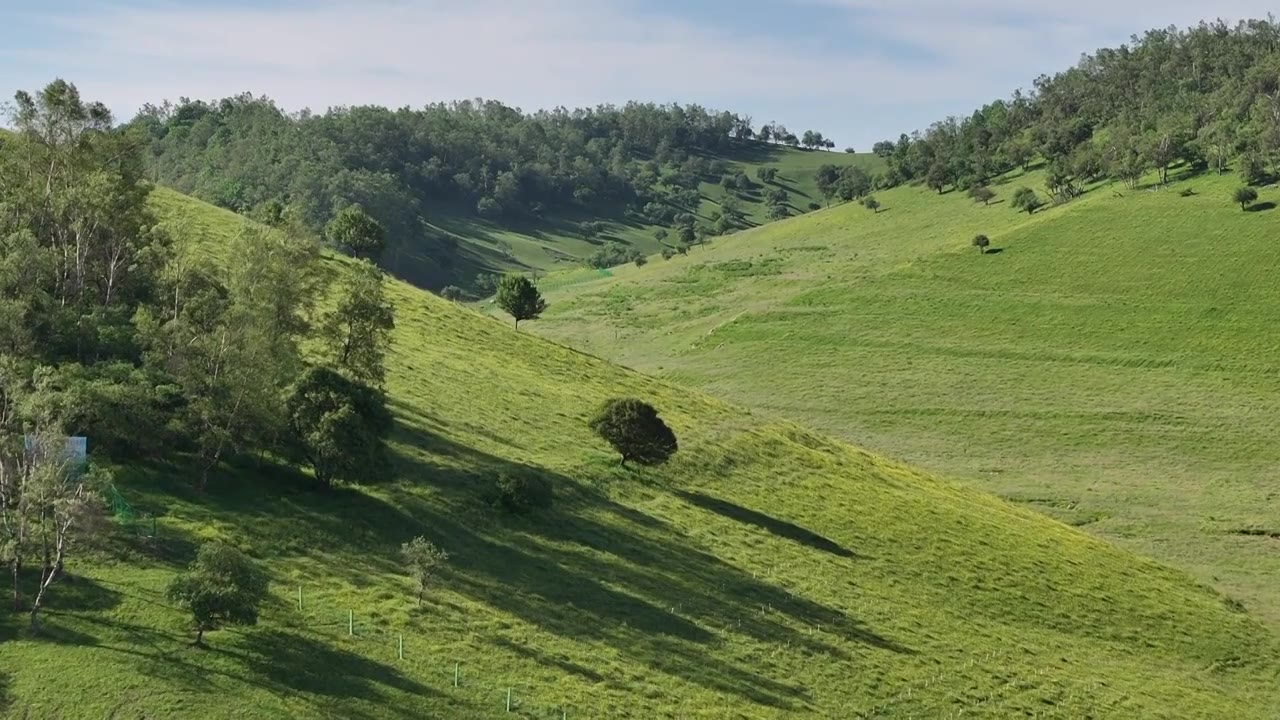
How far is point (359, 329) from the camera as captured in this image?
5712 cm

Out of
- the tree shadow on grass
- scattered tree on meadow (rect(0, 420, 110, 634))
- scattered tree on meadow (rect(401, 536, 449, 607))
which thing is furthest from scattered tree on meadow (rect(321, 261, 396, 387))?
the tree shadow on grass

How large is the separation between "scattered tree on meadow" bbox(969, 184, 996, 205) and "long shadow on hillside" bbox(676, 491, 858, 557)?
12511cm

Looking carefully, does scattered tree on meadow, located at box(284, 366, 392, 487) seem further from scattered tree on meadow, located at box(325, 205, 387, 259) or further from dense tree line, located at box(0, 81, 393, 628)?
scattered tree on meadow, located at box(325, 205, 387, 259)

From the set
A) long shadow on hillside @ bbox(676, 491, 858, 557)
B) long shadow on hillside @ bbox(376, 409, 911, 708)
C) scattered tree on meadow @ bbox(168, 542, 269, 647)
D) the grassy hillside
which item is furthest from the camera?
the grassy hillside

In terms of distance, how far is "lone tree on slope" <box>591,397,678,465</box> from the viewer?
62094 millimetres

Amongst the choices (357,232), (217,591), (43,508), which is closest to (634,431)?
(217,591)

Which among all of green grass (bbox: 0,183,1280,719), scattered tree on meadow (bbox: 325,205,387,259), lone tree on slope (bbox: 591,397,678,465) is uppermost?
scattered tree on meadow (bbox: 325,205,387,259)

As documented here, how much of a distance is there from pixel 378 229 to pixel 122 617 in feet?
232

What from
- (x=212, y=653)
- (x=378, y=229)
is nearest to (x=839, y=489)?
(x=212, y=653)

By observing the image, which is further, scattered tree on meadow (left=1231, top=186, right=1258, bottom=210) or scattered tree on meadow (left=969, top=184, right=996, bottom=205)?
scattered tree on meadow (left=969, top=184, right=996, bottom=205)

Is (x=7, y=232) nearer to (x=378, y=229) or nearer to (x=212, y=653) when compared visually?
(x=212, y=653)

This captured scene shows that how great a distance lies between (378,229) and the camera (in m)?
105

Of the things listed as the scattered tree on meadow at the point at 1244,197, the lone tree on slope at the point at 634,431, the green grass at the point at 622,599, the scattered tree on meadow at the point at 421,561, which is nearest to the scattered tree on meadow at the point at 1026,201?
the scattered tree on meadow at the point at 1244,197

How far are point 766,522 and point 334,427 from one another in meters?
22.6
